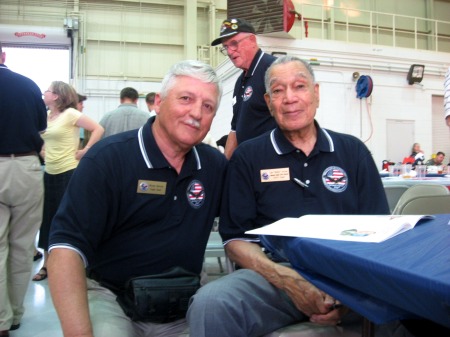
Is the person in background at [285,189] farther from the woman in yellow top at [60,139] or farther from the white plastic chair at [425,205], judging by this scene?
the woman in yellow top at [60,139]

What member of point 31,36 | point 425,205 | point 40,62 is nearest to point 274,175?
point 425,205

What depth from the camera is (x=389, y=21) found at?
11.1 m

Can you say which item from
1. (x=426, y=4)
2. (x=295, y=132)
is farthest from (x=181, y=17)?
(x=295, y=132)

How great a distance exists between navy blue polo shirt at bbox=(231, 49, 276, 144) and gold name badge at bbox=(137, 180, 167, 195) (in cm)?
113

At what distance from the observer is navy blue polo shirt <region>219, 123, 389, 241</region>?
138 centimetres

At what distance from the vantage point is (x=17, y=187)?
2148mm

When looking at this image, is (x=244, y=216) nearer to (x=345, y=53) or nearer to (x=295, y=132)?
(x=295, y=132)

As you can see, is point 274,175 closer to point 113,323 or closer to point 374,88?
point 113,323

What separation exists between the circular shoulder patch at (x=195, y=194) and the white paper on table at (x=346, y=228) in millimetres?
426

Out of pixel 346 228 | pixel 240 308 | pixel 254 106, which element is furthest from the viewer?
pixel 254 106

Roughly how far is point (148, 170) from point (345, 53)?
799cm

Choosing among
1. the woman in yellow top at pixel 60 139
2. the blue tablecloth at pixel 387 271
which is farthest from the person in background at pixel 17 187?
the blue tablecloth at pixel 387 271

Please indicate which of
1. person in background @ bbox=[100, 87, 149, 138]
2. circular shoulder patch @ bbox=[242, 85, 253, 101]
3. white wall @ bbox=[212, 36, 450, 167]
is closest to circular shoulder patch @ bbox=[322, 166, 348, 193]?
circular shoulder patch @ bbox=[242, 85, 253, 101]

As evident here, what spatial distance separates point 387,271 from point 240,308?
51 centimetres
